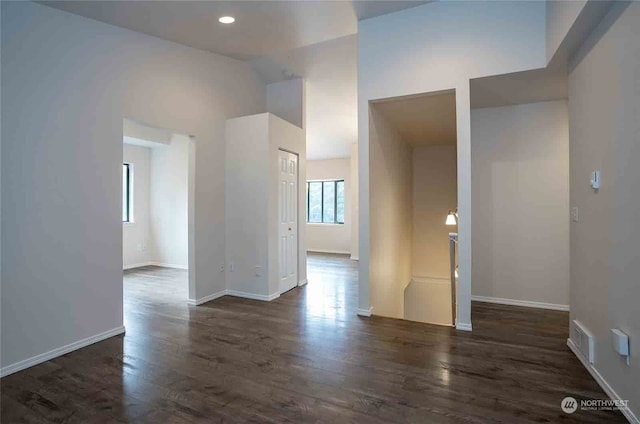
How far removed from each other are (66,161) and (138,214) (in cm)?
436

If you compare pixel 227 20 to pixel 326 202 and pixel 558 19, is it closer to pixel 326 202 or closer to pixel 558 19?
pixel 558 19

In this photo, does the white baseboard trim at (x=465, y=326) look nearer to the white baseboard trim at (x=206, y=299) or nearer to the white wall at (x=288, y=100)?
the white baseboard trim at (x=206, y=299)

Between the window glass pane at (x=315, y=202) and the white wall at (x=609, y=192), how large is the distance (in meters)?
7.51

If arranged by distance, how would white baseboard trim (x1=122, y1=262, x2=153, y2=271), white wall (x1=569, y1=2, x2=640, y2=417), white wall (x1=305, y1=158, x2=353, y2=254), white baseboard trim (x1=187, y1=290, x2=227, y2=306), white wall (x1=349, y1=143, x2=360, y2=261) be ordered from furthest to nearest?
white wall (x1=305, y1=158, x2=353, y2=254) → white wall (x1=349, y1=143, x2=360, y2=261) → white baseboard trim (x1=122, y1=262, x2=153, y2=271) → white baseboard trim (x1=187, y1=290, x2=227, y2=306) → white wall (x1=569, y1=2, x2=640, y2=417)

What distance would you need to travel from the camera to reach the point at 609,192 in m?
2.12

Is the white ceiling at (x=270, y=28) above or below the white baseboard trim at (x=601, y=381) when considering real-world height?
above

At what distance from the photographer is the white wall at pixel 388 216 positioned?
3.90m

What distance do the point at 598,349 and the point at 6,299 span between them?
14.1 ft

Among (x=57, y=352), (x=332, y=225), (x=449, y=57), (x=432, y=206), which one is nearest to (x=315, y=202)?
(x=332, y=225)

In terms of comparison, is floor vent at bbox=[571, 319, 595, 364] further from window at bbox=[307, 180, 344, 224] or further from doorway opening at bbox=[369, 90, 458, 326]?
window at bbox=[307, 180, 344, 224]

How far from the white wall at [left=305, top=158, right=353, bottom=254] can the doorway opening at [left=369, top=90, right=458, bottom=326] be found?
2.90 m

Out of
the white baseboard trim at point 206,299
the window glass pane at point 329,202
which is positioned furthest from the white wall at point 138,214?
the window glass pane at point 329,202

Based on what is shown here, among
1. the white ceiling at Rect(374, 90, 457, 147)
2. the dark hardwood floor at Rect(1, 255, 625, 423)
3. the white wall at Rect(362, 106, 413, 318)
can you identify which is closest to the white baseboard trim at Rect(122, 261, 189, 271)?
the dark hardwood floor at Rect(1, 255, 625, 423)

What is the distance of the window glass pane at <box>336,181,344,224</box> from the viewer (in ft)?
31.5
